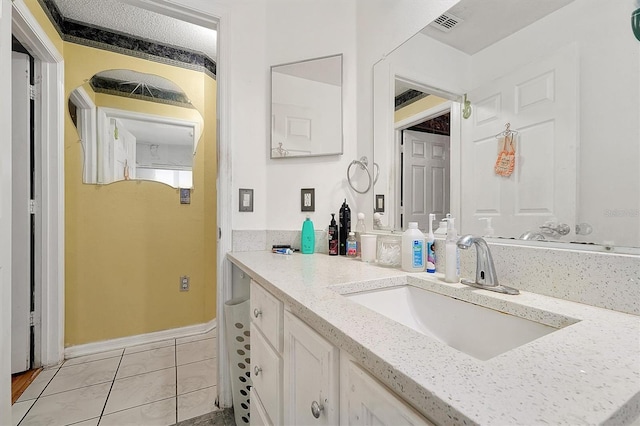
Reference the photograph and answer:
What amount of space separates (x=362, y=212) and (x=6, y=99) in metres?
1.71

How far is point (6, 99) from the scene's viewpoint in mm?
1237

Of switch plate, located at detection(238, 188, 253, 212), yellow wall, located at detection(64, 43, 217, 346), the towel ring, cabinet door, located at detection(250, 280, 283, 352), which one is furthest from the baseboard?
the towel ring

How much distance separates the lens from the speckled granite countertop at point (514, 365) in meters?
0.33

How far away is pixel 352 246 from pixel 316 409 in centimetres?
89

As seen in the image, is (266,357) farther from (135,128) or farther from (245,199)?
(135,128)

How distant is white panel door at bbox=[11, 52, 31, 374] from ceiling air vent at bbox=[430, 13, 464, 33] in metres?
2.45

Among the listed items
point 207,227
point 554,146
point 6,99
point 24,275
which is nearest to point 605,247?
point 554,146

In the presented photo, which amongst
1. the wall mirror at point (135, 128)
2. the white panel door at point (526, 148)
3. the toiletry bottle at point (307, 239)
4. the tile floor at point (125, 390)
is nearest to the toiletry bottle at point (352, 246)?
the toiletry bottle at point (307, 239)

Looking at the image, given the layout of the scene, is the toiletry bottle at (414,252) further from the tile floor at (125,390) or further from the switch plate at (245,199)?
the tile floor at (125,390)

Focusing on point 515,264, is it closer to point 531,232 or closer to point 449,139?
point 531,232

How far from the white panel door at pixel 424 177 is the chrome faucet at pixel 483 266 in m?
0.27

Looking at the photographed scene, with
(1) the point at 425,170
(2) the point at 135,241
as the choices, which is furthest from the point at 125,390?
(1) the point at 425,170

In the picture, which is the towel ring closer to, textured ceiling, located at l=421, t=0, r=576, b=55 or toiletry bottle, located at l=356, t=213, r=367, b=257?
toiletry bottle, located at l=356, t=213, r=367, b=257

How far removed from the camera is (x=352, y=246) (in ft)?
4.85
